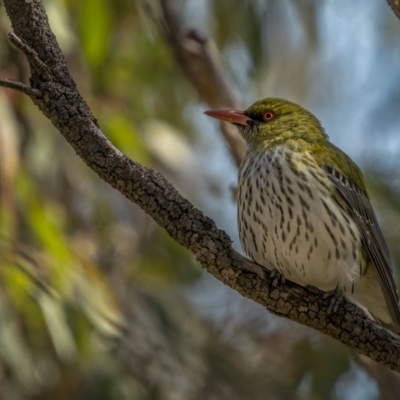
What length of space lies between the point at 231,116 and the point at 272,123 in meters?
0.20

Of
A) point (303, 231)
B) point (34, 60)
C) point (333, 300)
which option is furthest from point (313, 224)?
point (34, 60)

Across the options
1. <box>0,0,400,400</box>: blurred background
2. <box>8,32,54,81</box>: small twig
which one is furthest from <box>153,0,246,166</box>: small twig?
<box>8,32,54,81</box>: small twig

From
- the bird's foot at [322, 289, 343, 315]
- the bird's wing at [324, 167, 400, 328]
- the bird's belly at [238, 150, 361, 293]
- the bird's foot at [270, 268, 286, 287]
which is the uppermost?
the bird's wing at [324, 167, 400, 328]

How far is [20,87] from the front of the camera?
262 cm

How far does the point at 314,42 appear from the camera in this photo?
515cm

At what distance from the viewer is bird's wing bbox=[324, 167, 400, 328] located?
3.67 m

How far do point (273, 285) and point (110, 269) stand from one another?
2572mm

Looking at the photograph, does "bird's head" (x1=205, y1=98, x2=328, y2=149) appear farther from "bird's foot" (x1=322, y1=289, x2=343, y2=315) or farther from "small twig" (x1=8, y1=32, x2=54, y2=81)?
"small twig" (x1=8, y1=32, x2=54, y2=81)

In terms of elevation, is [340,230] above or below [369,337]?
above

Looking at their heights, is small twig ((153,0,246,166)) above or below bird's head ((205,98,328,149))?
above

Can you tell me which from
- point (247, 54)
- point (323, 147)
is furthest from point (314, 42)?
point (323, 147)

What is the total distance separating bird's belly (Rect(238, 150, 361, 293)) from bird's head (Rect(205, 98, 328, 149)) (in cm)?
39

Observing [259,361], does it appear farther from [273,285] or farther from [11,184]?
[273,285]

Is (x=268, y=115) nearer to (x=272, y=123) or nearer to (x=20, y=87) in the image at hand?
(x=272, y=123)
